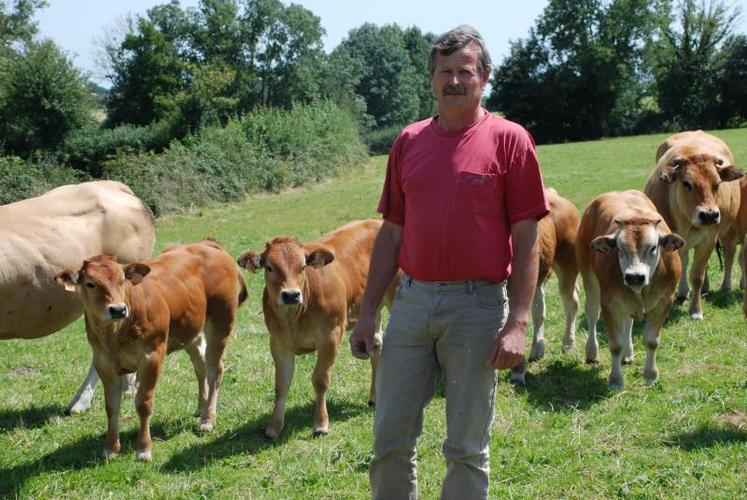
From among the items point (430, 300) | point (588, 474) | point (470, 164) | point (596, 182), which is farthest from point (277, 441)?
point (596, 182)

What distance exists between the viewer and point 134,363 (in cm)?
620

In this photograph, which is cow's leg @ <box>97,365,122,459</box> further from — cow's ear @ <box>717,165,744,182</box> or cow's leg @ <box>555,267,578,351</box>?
cow's ear @ <box>717,165,744,182</box>

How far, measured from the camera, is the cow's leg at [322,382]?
6.48 meters

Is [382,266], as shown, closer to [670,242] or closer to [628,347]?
[670,242]

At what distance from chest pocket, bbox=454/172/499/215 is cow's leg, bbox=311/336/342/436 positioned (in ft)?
9.92

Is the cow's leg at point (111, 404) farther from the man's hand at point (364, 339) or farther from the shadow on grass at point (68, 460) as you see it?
the man's hand at point (364, 339)

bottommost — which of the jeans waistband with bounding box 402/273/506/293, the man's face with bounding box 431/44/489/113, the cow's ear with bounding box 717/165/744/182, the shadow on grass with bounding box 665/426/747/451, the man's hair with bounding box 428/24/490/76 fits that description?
the shadow on grass with bounding box 665/426/747/451

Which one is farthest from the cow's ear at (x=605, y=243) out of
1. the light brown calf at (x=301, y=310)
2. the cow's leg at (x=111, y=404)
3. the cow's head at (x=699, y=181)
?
the cow's leg at (x=111, y=404)

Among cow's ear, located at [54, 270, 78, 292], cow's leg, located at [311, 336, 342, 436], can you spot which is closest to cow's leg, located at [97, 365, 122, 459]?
cow's ear, located at [54, 270, 78, 292]

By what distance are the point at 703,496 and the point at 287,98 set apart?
217ft

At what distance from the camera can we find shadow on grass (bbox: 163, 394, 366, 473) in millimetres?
6070

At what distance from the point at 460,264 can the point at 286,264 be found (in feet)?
8.75

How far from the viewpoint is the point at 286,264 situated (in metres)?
6.28

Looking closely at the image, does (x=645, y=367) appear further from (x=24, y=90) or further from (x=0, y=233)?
(x=24, y=90)
